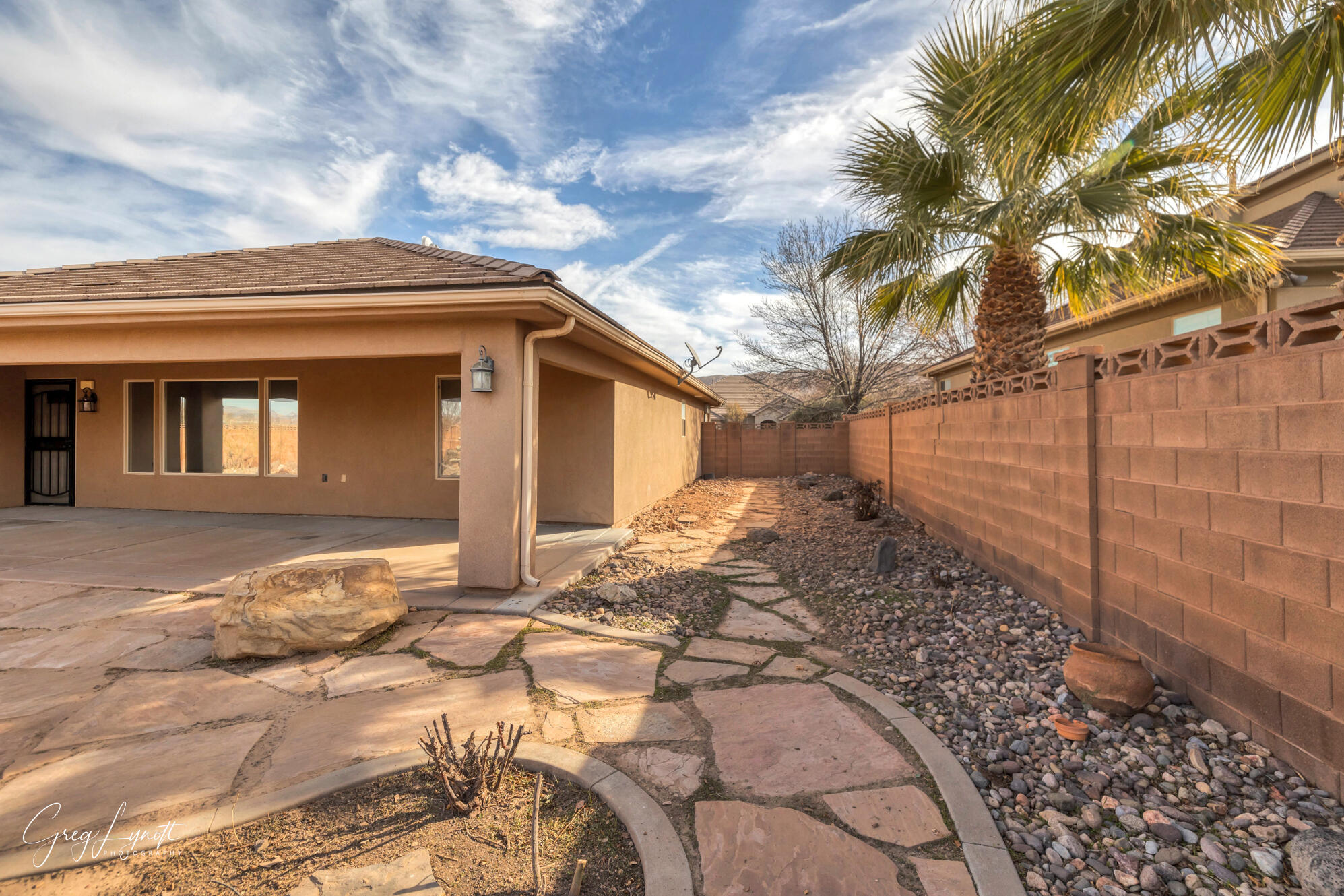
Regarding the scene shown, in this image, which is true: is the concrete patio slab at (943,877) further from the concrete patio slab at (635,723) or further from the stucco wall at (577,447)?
the stucco wall at (577,447)

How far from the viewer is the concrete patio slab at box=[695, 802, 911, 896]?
5.81 ft

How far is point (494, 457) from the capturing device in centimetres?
488

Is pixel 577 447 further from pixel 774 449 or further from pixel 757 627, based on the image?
pixel 774 449

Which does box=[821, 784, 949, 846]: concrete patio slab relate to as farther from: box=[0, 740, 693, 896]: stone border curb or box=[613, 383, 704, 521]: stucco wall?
box=[613, 383, 704, 521]: stucco wall

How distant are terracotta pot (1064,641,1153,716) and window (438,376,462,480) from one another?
25.3 feet

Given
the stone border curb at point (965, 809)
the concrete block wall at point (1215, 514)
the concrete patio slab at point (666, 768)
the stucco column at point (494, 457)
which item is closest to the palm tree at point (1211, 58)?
the concrete block wall at point (1215, 514)

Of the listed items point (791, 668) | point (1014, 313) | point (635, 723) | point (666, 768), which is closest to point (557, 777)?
point (666, 768)

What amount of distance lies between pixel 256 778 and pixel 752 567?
4718 millimetres

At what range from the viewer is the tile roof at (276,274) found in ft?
15.9

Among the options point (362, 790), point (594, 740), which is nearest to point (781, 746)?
point (594, 740)

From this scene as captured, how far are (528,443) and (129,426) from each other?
872 cm

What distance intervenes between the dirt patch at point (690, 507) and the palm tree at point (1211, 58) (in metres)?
6.57

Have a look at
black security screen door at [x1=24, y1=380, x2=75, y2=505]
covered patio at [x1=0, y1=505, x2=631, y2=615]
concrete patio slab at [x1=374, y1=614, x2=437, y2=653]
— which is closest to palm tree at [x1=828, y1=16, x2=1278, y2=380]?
covered patio at [x1=0, y1=505, x2=631, y2=615]

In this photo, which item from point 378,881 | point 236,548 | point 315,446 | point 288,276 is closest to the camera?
point 378,881
